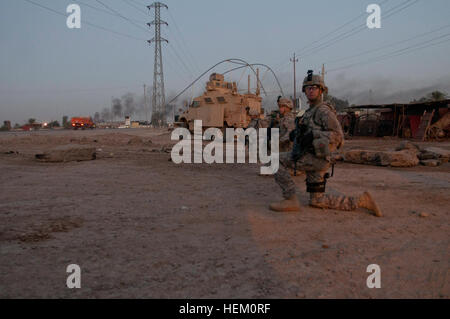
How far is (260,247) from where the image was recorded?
2.73 meters

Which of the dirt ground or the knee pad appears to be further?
the knee pad

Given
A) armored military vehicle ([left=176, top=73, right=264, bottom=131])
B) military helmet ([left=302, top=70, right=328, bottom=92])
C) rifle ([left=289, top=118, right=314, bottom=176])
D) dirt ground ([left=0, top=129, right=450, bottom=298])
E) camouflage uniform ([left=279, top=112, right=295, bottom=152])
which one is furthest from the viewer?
armored military vehicle ([left=176, top=73, right=264, bottom=131])

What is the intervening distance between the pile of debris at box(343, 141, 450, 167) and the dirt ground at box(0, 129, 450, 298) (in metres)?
2.61

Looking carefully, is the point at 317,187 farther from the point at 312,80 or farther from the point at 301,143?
the point at 312,80

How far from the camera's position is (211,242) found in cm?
285

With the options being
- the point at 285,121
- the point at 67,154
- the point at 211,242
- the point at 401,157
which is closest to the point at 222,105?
the point at 67,154

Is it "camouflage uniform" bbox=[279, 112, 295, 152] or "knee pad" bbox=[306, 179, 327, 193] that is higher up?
"camouflage uniform" bbox=[279, 112, 295, 152]

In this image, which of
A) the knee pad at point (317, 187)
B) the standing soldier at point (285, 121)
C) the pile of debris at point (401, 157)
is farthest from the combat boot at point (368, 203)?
the pile of debris at point (401, 157)

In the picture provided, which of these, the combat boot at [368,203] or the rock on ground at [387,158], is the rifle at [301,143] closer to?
the combat boot at [368,203]

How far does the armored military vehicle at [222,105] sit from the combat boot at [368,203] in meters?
13.2

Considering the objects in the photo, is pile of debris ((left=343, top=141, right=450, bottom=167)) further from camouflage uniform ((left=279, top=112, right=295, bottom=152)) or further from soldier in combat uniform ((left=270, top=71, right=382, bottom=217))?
soldier in combat uniform ((left=270, top=71, right=382, bottom=217))

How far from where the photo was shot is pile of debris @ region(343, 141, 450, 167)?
A: 802 cm

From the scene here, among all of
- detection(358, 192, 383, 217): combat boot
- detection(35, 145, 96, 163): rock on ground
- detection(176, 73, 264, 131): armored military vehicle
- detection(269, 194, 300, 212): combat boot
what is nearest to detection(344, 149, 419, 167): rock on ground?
detection(358, 192, 383, 217): combat boot

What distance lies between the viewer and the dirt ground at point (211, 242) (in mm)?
2037
